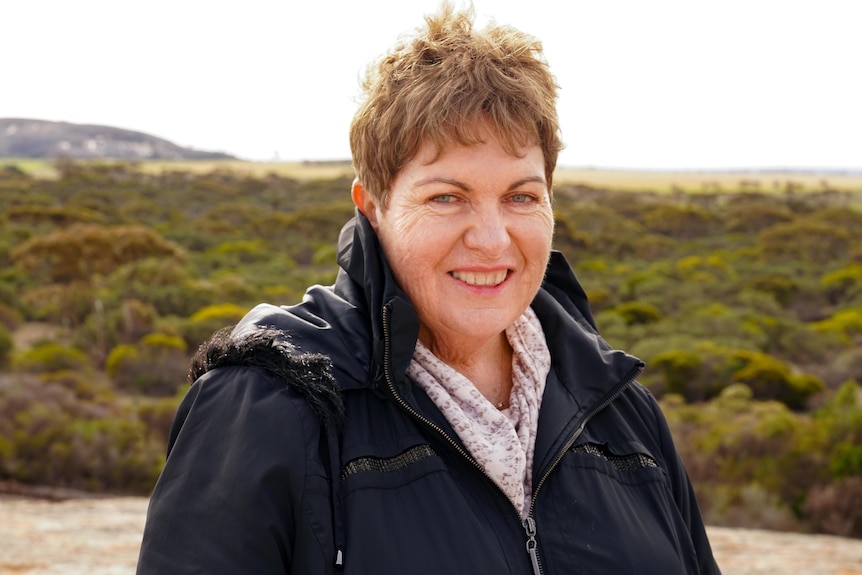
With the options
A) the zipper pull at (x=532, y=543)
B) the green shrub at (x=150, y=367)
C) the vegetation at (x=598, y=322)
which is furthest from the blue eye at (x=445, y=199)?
the green shrub at (x=150, y=367)

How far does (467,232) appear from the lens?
1822 millimetres

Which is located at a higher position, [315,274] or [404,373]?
[404,373]

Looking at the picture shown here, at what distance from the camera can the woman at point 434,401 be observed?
1.50 metres

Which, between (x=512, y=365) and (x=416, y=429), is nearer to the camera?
(x=416, y=429)

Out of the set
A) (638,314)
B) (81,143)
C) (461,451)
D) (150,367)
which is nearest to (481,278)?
(461,451)

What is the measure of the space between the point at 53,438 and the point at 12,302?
31.9 ft

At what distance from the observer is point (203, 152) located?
3083 inches

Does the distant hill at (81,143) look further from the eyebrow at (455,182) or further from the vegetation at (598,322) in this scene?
the eyebrow at (455,182)

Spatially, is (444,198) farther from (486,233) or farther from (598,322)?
(598,322)

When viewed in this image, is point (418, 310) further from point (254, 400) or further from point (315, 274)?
point (315, 274)

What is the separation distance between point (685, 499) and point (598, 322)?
49.5ft

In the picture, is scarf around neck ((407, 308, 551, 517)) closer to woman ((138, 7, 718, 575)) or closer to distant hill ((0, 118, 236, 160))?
woman ((138, 7, 718, 575))

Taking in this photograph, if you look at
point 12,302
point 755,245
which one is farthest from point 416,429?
point 755,245

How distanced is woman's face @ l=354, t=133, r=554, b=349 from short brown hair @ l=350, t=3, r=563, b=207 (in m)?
0.03
